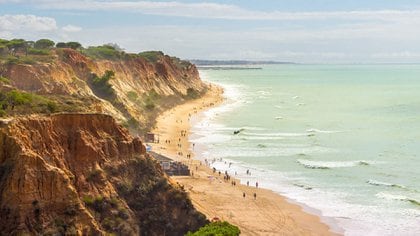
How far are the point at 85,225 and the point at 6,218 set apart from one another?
346 centimetres

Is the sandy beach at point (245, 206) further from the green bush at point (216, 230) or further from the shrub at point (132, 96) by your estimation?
the shrub at point (132, 96)

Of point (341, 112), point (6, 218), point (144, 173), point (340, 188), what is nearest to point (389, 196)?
point (340, 188)

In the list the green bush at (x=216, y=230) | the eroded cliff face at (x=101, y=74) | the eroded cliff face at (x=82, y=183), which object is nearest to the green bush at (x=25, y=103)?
the eroded cliff face at (x=82, y=183)

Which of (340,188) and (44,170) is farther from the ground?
(44,170)

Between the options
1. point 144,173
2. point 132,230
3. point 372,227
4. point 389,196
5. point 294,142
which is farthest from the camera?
point 294,142

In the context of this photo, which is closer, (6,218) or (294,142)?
(6,218)

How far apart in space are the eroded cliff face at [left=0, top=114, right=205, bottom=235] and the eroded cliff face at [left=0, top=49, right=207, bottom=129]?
10.4ft

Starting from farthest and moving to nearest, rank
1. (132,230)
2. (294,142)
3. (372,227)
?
(294,142)
(372,227)
(132,230)

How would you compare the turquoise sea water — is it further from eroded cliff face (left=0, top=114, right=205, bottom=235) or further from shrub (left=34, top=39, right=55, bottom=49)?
shrub (left=34, top=39, right=55, bottom=49)

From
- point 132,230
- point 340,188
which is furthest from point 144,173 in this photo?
point 340,188

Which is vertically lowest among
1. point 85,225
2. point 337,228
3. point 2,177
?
point 337,228

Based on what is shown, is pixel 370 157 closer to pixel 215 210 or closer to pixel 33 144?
pixel 215 210

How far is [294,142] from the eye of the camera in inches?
2714

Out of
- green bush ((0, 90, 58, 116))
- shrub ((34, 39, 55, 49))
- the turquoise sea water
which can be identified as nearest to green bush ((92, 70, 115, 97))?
the turquoise sea water
